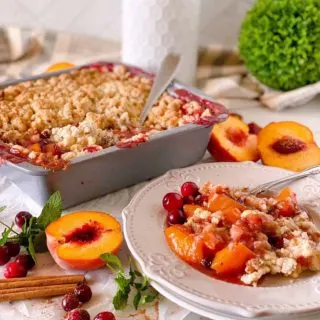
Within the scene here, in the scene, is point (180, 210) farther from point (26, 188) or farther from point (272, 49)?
point (272, 49)

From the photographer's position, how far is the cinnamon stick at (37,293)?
2.72 feet

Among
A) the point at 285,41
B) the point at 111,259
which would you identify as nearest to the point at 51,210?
the point at 111,259

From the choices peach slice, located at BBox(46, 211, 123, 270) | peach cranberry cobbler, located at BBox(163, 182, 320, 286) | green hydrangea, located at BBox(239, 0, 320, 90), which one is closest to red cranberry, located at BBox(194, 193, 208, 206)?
peach cranberry cobbler, located at BBox(163, 182, 320, 286)

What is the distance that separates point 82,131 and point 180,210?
0.24 meters

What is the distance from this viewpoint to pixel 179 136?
110 centimetres

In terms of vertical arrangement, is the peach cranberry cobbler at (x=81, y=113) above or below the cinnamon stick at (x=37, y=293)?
above

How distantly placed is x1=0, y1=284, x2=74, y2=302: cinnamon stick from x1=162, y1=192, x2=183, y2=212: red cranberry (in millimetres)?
192

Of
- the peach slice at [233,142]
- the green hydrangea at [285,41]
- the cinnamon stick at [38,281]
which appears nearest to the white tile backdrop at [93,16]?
the green hydrangea at [285,41]

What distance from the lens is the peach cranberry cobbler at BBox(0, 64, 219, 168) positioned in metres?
1.07

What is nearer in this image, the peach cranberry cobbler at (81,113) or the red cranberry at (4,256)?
the red cranberry at (4,256)

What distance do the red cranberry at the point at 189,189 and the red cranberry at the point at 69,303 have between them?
260 millimetres

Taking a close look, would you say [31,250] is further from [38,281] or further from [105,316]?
[105,316]

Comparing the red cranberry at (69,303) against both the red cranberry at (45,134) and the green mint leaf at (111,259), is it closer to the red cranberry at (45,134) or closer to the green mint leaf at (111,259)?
the green mint leaf at (111,259)

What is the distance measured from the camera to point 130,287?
853 millimetres
